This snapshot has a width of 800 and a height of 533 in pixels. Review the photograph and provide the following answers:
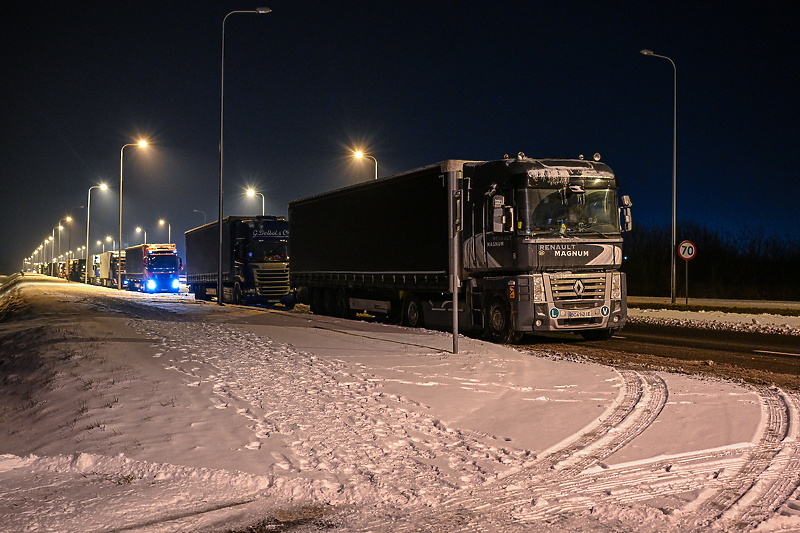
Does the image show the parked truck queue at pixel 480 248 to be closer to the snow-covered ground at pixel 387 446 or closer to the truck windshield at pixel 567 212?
the truck windshield at pixel 567 212

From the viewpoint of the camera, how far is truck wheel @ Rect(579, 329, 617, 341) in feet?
56.7

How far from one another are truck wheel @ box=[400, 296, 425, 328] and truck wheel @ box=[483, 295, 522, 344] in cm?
287

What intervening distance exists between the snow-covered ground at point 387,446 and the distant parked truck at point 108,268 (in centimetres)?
5935

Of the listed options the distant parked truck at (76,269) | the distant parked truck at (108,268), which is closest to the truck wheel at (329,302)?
the distant parked truck at (108,268)

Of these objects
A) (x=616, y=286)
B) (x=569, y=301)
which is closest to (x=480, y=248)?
(x=569, y=301)

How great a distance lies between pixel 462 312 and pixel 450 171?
3082mm

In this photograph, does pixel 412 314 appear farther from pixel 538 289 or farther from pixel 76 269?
pixel 76 269

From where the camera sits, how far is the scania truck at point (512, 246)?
15484 millimetres

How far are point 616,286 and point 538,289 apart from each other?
1.96 metres

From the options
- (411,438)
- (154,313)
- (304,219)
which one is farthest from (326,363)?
(304,219)

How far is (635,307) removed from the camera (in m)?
29.8

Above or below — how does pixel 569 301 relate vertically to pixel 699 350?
above

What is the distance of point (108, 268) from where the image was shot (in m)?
76.0

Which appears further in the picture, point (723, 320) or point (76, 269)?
point (76, 269)
